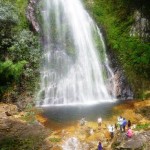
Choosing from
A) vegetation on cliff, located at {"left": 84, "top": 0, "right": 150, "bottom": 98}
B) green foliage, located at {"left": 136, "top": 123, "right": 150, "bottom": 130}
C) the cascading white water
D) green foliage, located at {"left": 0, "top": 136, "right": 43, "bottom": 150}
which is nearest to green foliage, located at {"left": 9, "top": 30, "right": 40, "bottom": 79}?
the cascading white water

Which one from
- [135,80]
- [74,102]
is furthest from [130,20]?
[74,102]

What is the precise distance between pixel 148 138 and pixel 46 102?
41.5ft

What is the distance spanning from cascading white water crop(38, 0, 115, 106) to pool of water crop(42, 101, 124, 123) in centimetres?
181

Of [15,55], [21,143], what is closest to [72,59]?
[15,55]

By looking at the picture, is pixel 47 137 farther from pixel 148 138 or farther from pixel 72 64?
pixel 72 64

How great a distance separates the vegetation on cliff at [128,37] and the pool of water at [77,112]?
4291mm

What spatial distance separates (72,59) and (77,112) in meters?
7.89

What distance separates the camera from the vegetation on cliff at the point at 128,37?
120 ft

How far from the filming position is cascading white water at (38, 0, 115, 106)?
3528 cm

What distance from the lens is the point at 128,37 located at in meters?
38.8

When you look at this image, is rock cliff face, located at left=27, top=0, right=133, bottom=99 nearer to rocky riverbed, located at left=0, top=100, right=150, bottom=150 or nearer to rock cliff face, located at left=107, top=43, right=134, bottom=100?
rock cliff face, located at left=107, top=43, right=134, bottom=100

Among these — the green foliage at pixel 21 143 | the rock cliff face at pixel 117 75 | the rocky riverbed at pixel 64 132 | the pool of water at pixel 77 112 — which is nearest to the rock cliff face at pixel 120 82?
the rock cliff face at pixel 117 75

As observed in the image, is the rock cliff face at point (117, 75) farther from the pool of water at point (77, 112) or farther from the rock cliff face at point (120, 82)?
the pool of water at point (77, 112)

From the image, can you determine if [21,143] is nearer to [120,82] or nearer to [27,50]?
[27,50]
